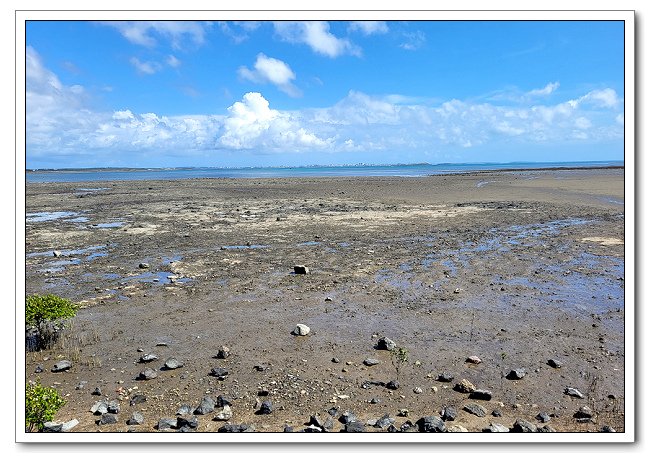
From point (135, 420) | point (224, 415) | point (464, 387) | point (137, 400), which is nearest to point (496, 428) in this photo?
point (464, 387)

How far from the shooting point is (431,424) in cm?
650

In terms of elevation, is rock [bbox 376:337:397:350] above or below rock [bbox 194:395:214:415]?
above

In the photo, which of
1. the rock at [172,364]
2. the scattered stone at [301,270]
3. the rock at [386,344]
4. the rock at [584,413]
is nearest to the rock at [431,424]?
the rock at [584,413]

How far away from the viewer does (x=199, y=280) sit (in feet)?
47.8

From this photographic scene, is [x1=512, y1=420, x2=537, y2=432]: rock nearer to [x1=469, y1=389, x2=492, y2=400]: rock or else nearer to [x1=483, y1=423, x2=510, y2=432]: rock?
[x1=483, y1=423, x2=510, y2=432]: rock

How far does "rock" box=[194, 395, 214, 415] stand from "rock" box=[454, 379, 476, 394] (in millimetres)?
3833

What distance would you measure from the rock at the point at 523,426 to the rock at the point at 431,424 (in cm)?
99

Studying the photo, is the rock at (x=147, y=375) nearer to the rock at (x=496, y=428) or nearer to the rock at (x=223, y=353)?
the rock at (x=223, y=353)

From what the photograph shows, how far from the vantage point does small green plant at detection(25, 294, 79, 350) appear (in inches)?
361

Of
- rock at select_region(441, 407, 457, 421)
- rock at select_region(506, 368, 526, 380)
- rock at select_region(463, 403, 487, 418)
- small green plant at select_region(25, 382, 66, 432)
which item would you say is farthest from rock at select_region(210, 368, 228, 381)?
rock at select_region(506, 368, 526, 380)

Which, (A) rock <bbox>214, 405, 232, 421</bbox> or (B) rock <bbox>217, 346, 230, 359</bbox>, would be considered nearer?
(A) rock <bbox>214, 405, 232, 421</bbox>

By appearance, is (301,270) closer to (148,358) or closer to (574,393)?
(148,358)
